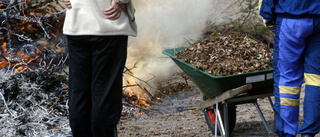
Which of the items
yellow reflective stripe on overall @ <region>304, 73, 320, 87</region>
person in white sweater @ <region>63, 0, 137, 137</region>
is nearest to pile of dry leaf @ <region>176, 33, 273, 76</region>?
yellow reflective stripe on overall @ <region>304, 73, 320, 87</region>

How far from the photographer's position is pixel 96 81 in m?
2.83

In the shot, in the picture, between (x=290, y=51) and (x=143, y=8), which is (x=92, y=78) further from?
(x=143, y=8)

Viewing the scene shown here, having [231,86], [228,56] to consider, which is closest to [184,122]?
[228,56]

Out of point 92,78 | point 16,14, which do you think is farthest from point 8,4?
point 92,78

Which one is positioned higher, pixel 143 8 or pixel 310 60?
pixel 143 8

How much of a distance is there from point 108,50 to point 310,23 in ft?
5.33

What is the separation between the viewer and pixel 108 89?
2803 millimetres

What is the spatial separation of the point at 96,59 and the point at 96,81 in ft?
0.55

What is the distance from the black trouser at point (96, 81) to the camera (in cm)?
278

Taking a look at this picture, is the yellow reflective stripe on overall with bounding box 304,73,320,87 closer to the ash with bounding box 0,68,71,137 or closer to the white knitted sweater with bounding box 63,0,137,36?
the white knitted sweater with bounding box 63,0,137,36

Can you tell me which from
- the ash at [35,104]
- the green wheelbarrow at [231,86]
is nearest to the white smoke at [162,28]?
the ash at [35,104]

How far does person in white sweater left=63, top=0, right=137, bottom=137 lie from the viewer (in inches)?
107

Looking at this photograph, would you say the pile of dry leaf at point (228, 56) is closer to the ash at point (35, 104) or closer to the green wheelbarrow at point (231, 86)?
the green wheelbarrow at point (231, 86)

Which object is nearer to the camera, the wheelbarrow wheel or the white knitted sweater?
the white knitted sweater
